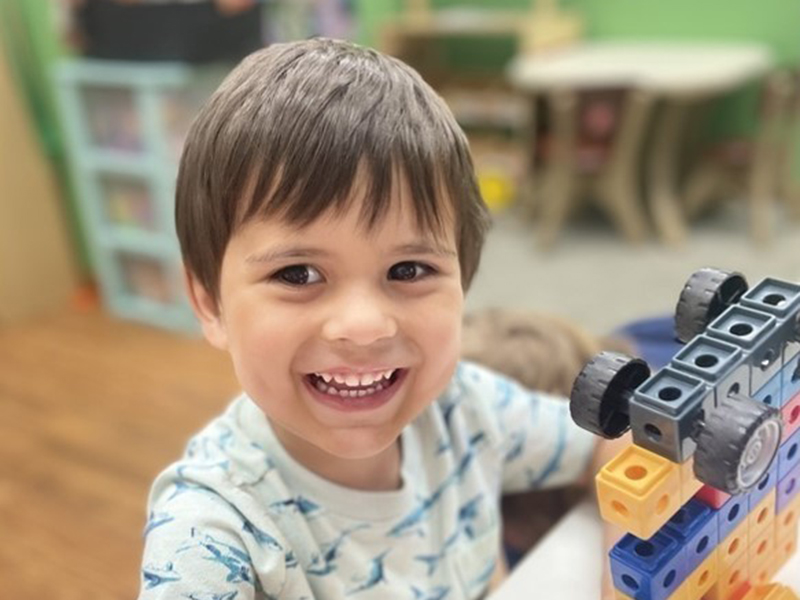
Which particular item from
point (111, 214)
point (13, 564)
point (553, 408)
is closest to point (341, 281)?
point (553, 408)

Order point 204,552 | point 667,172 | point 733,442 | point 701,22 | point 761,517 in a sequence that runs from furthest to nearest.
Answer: point 701,22 < point 667,172 < point 204,552 < point 761,517 < point 733,442

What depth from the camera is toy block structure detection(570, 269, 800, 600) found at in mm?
297

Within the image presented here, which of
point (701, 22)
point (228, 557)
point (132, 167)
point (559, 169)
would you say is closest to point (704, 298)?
point (228, 557)

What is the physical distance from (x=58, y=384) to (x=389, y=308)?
1.83 meters

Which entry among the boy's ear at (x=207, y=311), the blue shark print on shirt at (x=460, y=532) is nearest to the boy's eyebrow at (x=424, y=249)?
the boy's ear at (x=207, y=311)

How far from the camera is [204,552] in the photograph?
491 mm

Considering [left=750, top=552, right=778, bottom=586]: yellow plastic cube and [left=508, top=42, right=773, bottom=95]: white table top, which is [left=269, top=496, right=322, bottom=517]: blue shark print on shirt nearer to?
[left=750, top=552, right=778, bottom=586]: yellow plastic cube

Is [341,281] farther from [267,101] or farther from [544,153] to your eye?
[544,153]

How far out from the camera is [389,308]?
1.57ft

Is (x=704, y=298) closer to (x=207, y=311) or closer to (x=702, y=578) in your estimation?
(x=702, y=578)

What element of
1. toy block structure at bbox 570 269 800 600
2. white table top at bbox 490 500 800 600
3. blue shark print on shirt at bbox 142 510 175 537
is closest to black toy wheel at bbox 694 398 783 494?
toy block structure at bbox 570 269 800 600

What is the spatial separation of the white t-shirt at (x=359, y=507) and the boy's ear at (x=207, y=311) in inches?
2.1

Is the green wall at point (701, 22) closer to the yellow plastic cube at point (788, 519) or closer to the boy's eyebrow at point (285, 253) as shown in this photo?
the boy's eyebrow at point (285, 253)

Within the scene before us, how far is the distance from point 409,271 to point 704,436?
235 mm
